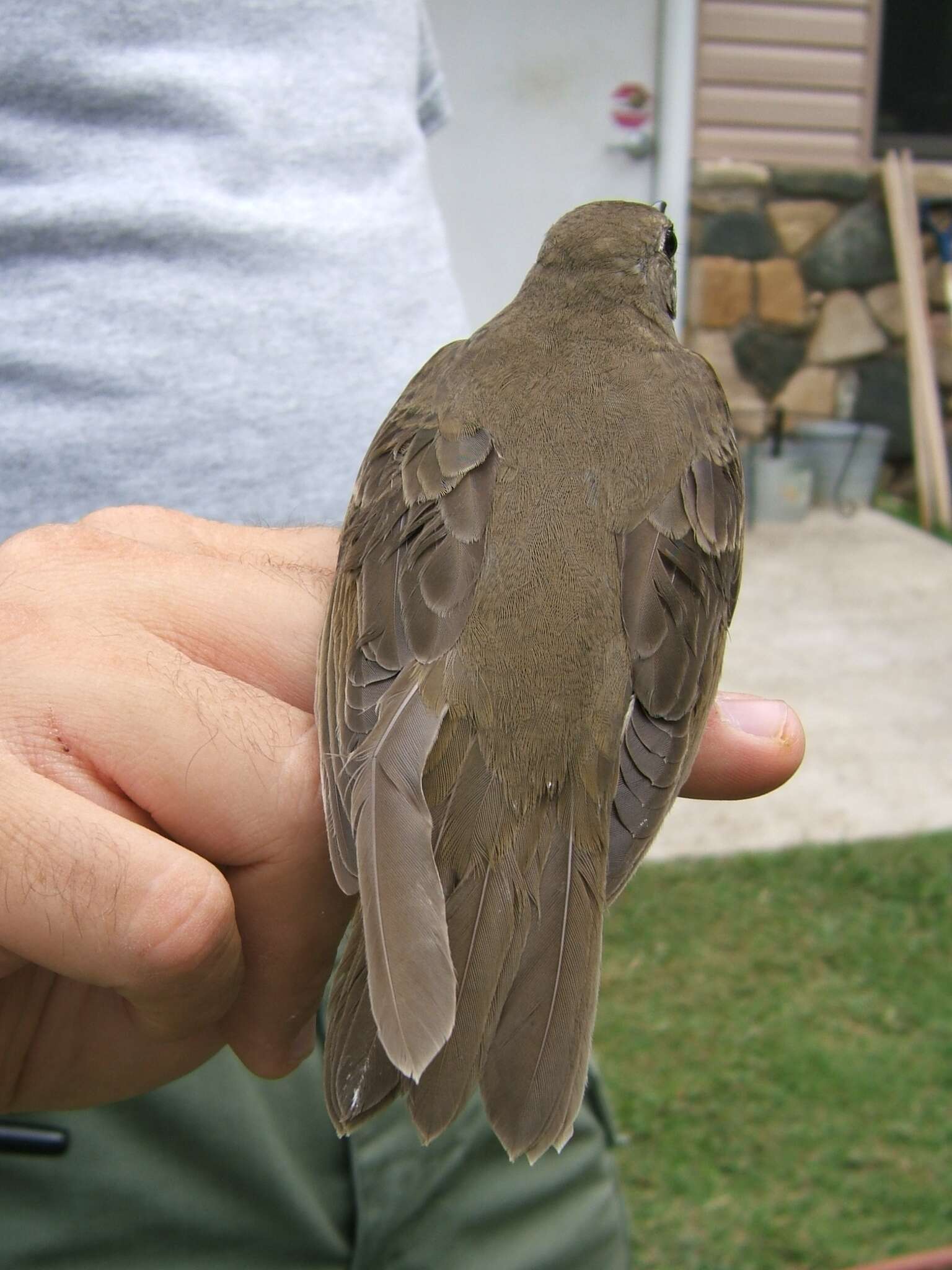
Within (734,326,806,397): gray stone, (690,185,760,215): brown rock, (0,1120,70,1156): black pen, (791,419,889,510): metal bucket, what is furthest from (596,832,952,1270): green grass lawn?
(690,185,760,215): brown rock

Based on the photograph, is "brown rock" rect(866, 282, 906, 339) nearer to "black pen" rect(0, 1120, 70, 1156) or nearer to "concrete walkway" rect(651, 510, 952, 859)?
"concrete walkway" rect(651, 510, 952, 859)

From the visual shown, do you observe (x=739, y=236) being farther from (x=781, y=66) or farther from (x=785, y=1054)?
(x=785, y=1054)

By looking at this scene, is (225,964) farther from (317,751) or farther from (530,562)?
(530,562)

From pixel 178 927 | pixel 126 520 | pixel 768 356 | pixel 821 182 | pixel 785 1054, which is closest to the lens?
pixel 178 927

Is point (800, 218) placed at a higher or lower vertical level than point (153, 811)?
lower

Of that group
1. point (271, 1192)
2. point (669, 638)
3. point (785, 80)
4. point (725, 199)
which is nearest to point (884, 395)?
point (725, 199)

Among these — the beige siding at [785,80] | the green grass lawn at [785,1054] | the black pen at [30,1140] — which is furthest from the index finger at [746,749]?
the beige siding at [785,80]

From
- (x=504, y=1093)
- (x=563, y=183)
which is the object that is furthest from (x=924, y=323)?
(x=504, y=1093)
